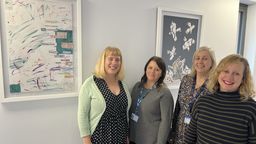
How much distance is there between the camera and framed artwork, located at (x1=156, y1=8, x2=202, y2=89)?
199 centimetres

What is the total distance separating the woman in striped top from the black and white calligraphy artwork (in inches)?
31.3

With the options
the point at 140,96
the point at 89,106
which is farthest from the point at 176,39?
the point at 89,106

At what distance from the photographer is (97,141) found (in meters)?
1.54

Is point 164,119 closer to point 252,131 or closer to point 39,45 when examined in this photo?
point 252,131

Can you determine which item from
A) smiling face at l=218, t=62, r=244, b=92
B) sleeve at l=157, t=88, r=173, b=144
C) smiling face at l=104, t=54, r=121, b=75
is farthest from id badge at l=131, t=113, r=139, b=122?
smiling face at l=218, t=62, r=244, b=92

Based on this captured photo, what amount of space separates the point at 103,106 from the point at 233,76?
0.92 meters

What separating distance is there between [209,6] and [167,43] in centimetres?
77

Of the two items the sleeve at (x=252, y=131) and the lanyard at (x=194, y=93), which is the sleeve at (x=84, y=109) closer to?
the lanyard at (x=194, y=93)

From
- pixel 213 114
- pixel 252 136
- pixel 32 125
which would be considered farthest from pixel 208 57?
pixel 32 125

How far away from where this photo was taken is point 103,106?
4.90ft

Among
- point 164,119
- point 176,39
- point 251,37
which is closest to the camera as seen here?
point 164,119

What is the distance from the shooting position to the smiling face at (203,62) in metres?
1.58

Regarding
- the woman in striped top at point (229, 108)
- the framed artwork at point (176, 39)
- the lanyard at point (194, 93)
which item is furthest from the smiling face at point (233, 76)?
the framed artwork at point (176, 39)

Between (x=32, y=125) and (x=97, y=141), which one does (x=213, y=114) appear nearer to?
(x=97, y=141)
